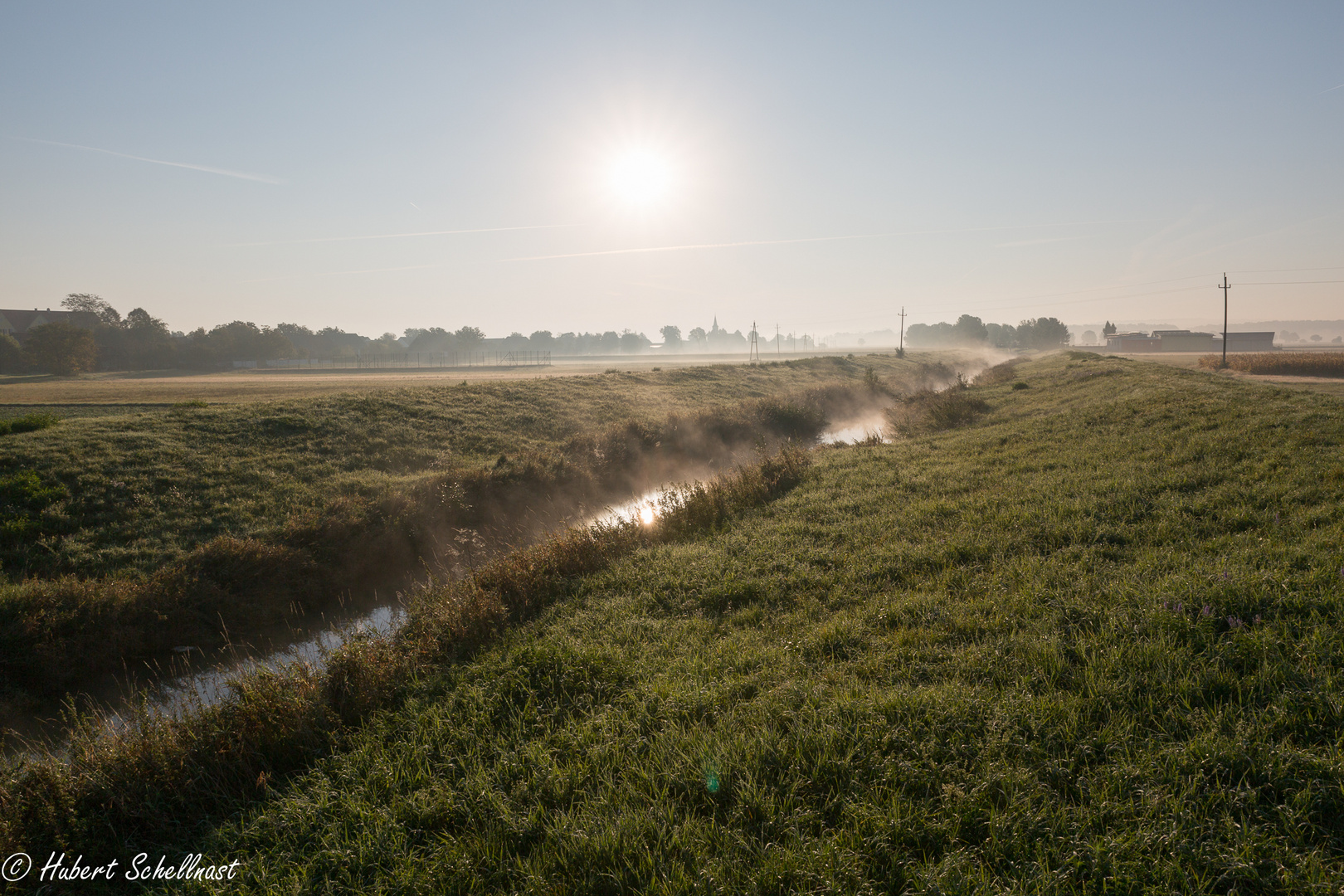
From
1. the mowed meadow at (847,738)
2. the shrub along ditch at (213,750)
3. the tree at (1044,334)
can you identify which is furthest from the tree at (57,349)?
the tree at (1044,334)

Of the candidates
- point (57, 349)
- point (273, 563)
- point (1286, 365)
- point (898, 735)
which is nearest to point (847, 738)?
point (898, 735)

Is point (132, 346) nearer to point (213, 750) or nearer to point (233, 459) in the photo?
point (233, 459)

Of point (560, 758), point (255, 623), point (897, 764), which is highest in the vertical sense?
point (897, 764)

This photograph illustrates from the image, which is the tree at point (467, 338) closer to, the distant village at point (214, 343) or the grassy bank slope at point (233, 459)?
the distant village at point (214, 343)

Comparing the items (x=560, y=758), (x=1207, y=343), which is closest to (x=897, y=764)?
(x=560, y=758)

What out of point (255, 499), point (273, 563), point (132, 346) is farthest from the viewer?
point (132, 346)

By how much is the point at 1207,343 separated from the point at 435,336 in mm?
193354

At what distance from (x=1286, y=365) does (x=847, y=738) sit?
5929cm

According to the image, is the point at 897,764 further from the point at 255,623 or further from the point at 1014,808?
the point at 255,623

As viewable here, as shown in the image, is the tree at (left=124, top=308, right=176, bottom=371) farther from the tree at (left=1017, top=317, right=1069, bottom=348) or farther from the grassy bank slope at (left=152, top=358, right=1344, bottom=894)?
the tree at (left=1017, top=317, right=1069, bottom=348)

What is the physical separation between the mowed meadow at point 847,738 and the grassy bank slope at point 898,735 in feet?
0.08

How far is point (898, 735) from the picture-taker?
438cm

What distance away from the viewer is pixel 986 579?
23.6ft

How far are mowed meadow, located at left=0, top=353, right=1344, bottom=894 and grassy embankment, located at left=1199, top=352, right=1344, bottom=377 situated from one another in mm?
47732
